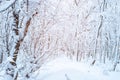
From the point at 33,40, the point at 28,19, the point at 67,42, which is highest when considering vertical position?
the point at 28,19

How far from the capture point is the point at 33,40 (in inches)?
571

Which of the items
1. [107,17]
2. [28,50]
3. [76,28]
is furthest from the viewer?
[107,17]

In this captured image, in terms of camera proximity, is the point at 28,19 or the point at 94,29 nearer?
the point at 28,19

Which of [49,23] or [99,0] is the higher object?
[99,0]

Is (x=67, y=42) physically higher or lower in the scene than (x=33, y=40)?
lower

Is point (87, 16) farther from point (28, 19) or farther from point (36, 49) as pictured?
point (28, 19)

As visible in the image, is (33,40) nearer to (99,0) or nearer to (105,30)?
(99,0)

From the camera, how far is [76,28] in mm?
29453

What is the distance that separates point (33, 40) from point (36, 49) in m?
0.54

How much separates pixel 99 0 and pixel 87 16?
4.43 meters

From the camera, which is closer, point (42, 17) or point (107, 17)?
point (42, 17)

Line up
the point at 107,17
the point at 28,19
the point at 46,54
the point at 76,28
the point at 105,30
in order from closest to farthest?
1. the point at 28,19
2. the point at 46,54
3. the point at 76,28
4. the point at 107,17
5. the point at 105,30

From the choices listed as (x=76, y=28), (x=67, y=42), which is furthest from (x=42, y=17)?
(x=67, y=42)

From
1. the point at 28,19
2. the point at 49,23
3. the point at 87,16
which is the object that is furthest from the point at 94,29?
the point at 28,19
